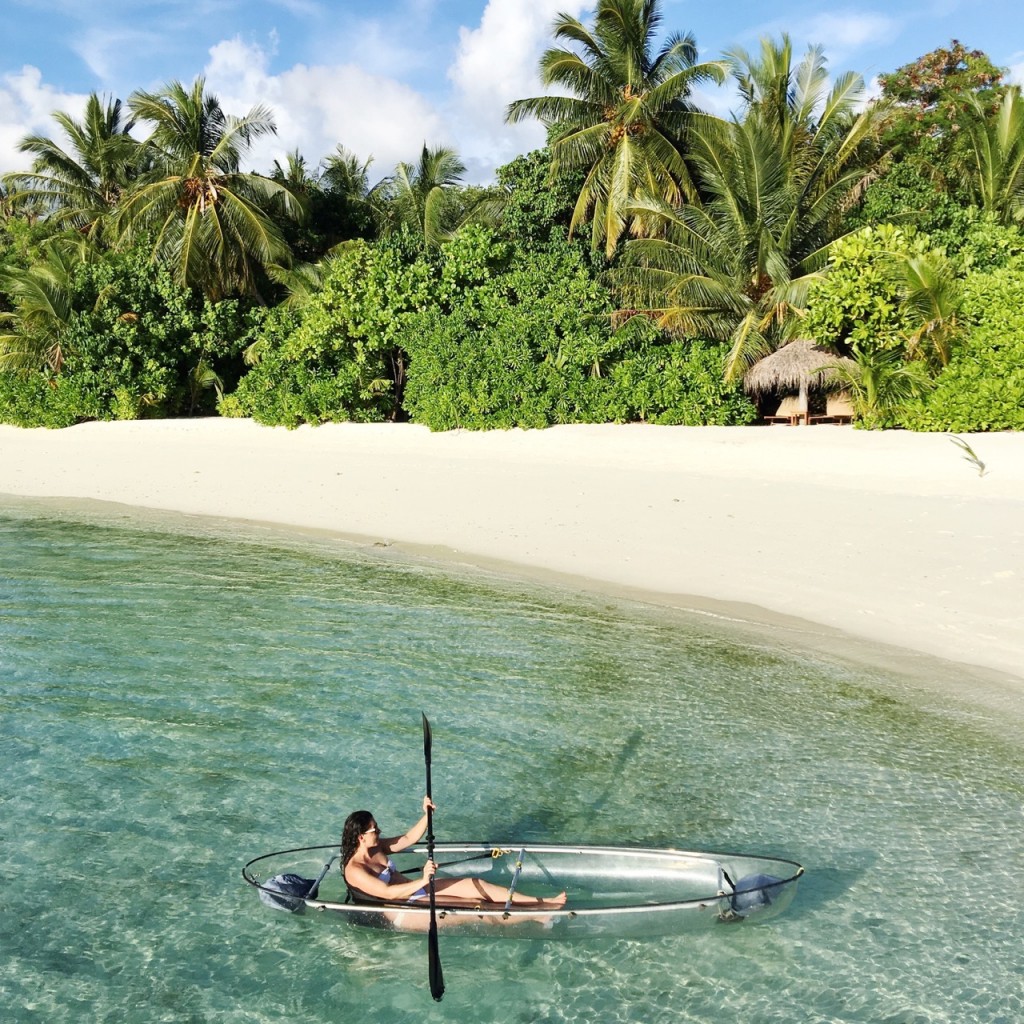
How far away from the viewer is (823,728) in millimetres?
7172

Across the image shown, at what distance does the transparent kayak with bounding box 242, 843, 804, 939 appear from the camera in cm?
459

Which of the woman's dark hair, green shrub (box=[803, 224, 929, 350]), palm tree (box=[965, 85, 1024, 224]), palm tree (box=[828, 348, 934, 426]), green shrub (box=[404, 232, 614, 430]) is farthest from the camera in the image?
palm tree (box=[965, 85, 1024, 224])

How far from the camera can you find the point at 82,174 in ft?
110

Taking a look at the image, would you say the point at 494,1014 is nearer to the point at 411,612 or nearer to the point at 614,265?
the point at 411,612

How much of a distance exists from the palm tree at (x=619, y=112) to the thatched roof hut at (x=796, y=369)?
466 centimetres

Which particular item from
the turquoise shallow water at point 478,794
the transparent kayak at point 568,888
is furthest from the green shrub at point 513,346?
the transparent kayak at point 568,888

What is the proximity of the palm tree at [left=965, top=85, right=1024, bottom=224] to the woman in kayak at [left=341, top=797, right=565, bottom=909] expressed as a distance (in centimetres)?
2175

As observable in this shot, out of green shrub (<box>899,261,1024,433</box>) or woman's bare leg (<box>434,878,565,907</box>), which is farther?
green shrub (<box>899,261,1024,433</box>)

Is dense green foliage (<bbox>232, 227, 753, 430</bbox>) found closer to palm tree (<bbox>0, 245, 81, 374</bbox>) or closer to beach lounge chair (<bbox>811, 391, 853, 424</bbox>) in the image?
beach lounge chair (<bbox>811, 391, 853, 424</bbox>)

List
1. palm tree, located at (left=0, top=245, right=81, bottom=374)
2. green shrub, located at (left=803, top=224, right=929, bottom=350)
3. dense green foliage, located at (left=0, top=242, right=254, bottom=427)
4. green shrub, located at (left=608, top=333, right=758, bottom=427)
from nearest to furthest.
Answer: green shrub, located at (left=803, top=224, right=929, bottom=350) → green shrub, located at (left=608, top=333, right=758, bottom=427) → dense green foliage, located at (left=0, top=242, right=254, bottom=427) → palm tree, located at (left=0, top=245, right=81, bottom=374)

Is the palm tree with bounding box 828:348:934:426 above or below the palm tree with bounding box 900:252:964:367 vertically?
below

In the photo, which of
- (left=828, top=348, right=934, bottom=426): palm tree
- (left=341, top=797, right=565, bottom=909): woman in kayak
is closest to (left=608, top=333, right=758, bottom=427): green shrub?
(left=828, top=348, right=934, bottom=426): palm tree

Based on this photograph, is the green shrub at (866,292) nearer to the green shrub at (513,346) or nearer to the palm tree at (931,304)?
the palm tree at (931,304)

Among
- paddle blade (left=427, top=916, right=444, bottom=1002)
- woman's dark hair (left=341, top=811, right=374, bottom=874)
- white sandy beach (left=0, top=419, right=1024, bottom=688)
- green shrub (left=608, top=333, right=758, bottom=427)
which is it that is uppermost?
green shrub (left=608, top=333, right=758, bottom=427)
